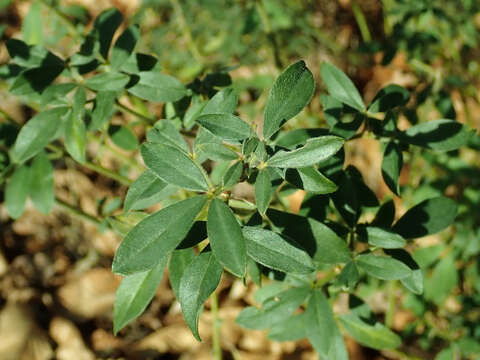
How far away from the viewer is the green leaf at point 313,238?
0.89 metres

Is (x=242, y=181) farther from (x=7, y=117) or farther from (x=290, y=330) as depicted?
(x=7, y=117)

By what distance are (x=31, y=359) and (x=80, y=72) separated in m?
1.42

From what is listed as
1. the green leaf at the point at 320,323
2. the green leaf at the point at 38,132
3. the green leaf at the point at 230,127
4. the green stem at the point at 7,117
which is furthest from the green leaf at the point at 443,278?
the green stem at the point at 7,117

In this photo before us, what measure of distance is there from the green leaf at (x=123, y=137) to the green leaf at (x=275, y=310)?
1.66 ft

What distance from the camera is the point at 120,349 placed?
207 cm

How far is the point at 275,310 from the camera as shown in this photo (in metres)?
1.09

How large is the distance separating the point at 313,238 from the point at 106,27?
2.26 ft

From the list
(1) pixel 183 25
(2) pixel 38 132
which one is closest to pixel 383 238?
(2) pixel 38 132

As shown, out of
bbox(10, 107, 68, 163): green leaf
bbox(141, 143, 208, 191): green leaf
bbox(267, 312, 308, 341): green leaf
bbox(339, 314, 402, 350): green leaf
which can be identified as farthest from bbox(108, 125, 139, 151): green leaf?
bbox(339, 314, 402, 350): green leaf

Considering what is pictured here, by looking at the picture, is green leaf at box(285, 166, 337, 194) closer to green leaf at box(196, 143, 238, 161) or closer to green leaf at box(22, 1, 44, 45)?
green leaf at box(196, 143, 238, 161)

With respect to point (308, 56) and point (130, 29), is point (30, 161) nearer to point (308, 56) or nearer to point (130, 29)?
point (130, 29)

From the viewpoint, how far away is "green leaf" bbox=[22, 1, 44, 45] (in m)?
1.43

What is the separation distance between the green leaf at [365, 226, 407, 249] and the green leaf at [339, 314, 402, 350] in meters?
0.31

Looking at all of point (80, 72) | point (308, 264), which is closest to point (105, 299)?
point (80, 72)
